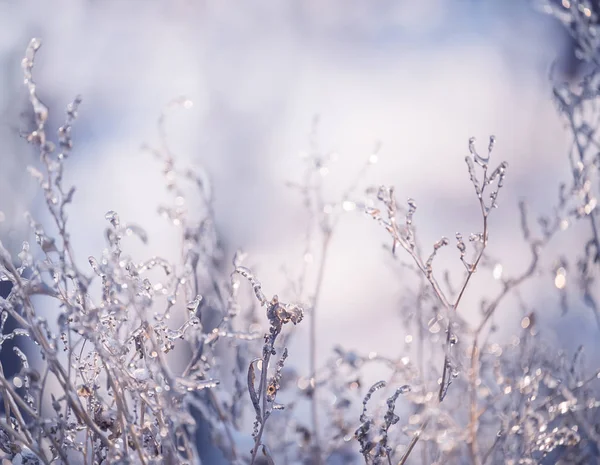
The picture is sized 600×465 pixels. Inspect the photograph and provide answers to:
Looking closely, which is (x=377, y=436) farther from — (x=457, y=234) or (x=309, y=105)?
(x=309, y=105)

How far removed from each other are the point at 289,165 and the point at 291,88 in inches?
35.5

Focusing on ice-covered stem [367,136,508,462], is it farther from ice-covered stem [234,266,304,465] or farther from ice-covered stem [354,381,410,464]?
ice-covered stem [234,266,304,465]

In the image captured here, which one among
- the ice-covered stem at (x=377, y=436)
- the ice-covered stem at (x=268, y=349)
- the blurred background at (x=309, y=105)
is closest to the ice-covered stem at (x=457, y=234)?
the ice-covered stem at (x=377, y=436)

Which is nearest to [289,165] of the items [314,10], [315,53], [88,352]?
[315,53]

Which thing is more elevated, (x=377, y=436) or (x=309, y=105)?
(x=309, y=105)

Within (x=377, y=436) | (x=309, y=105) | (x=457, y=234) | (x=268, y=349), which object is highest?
(x=309, y=105)

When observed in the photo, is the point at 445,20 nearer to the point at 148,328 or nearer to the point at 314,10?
the point at 314,10

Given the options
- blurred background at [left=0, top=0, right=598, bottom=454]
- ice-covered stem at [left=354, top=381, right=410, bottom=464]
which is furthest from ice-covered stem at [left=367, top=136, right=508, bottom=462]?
blurred background at [left=0, top=0, right=598, bottom=454]

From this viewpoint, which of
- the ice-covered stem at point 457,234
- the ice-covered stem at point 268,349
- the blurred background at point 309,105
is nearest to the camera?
the ice-covered stem at point 268,349

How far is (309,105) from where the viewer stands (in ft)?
16.0

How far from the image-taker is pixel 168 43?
480cm

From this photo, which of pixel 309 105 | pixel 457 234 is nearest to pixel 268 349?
pixel 457 234

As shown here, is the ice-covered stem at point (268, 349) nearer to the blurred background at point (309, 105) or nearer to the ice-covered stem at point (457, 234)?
the ice-covered stem at point (457, 234)

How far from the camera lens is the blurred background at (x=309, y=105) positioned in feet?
11.7
